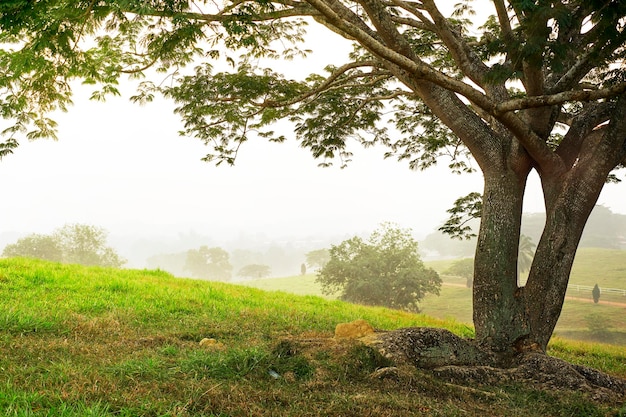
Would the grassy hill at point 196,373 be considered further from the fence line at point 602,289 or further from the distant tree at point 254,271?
the distant tree at point 254,271

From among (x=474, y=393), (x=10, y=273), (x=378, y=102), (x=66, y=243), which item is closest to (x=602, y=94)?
(x=474, y=393)

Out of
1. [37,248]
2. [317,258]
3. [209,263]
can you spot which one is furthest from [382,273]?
[209,263]

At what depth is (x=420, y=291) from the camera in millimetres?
31391

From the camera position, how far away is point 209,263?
80.8 metres

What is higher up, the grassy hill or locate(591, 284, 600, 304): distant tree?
the grassy hill

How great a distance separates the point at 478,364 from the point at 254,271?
268ft

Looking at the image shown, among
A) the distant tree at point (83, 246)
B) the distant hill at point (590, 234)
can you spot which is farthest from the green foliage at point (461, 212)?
the distant hill at point (590, 234)

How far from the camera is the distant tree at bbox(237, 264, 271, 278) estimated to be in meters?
84.6

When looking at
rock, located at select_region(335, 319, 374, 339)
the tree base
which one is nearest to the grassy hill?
the tree base

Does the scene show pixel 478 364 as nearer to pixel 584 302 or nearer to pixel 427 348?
→ pixel 427 348

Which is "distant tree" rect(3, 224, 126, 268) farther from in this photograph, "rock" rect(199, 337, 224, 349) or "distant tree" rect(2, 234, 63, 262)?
"rock" rect(199, 337, 224, 349)

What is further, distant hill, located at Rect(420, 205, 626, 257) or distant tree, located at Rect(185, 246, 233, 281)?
distant hill, located at Rect(420, 205, 626, 257)

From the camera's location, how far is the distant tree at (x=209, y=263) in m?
79.6

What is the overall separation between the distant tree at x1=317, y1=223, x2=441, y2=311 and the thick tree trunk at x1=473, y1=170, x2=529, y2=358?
84.3 ft
